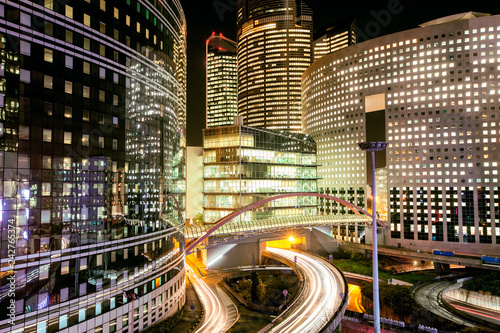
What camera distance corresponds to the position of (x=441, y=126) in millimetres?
91062

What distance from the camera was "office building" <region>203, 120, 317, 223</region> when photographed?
78188 millimetres

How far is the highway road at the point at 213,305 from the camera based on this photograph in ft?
126

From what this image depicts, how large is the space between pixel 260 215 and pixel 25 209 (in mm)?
59492

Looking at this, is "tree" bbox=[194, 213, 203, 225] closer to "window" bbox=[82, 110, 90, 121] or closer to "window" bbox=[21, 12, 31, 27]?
"window" bbox=[82, 110, 90, 121]

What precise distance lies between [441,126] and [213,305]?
8094 cm

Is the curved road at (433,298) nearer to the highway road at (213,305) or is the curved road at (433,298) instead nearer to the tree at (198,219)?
the highway road at (213,305)

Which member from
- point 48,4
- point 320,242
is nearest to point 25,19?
point 48,4

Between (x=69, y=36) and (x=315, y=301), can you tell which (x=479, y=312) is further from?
(x=69, y=36)

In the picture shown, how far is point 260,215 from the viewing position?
80812mm

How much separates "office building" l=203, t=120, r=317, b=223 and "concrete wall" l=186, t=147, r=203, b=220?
2.31 meters

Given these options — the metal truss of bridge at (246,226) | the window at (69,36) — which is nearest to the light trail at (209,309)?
the metal truss of bridge at (246,226)

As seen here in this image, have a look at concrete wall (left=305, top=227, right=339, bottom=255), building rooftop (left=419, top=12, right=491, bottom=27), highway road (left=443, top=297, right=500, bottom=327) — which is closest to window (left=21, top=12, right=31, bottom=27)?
highway road (left=443, top=297, right=500, bottom=327)

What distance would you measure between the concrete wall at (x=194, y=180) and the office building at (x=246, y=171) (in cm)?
231

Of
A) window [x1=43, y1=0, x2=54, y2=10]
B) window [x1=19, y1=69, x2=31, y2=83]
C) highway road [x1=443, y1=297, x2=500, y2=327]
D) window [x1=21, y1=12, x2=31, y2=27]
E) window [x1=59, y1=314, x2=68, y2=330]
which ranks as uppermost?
window [x1=43, y1=0, x2=54, y2=10]
